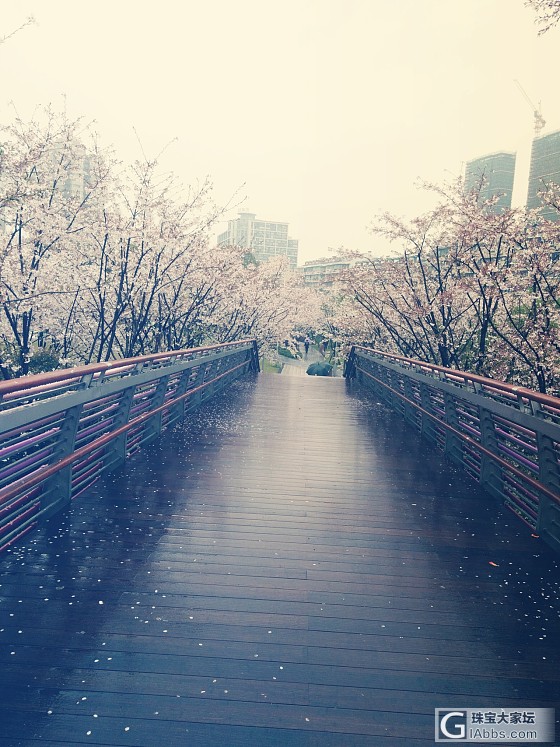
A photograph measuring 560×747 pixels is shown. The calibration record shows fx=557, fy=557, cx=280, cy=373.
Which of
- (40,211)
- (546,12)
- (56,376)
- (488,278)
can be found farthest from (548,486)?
(40,211)

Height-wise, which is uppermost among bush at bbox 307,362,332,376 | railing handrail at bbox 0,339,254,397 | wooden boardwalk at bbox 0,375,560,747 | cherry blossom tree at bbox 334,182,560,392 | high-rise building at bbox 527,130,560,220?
high-rise building at bbox 527,130,560,220

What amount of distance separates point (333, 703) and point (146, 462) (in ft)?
13.0

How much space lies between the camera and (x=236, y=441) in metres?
7.47

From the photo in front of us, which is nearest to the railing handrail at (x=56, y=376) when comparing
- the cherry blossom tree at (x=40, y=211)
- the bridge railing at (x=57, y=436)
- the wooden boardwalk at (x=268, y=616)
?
the bridge railing at (x=57, y=436)

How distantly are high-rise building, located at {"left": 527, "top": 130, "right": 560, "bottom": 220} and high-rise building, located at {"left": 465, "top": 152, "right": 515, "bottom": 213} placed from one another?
0.51m

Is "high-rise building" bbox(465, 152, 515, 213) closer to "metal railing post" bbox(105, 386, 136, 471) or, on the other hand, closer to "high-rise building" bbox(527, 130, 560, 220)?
"high-rise building" bbox(527, 130, 560, 220)

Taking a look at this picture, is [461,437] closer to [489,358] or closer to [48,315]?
[489,358]

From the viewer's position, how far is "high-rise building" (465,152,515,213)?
11.1 m

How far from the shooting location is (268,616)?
9.70ft

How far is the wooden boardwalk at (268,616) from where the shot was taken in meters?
2.19

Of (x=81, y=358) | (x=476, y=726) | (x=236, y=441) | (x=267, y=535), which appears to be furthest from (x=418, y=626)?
(x=81, y=358)

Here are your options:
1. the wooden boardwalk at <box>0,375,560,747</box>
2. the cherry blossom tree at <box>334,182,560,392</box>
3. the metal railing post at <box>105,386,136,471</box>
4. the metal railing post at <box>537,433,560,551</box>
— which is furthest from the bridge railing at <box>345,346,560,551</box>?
the metal railing post at <box>105,386,136,471</box>

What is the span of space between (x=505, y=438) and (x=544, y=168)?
7.07m

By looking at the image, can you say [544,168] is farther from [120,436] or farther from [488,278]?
[120,436]
